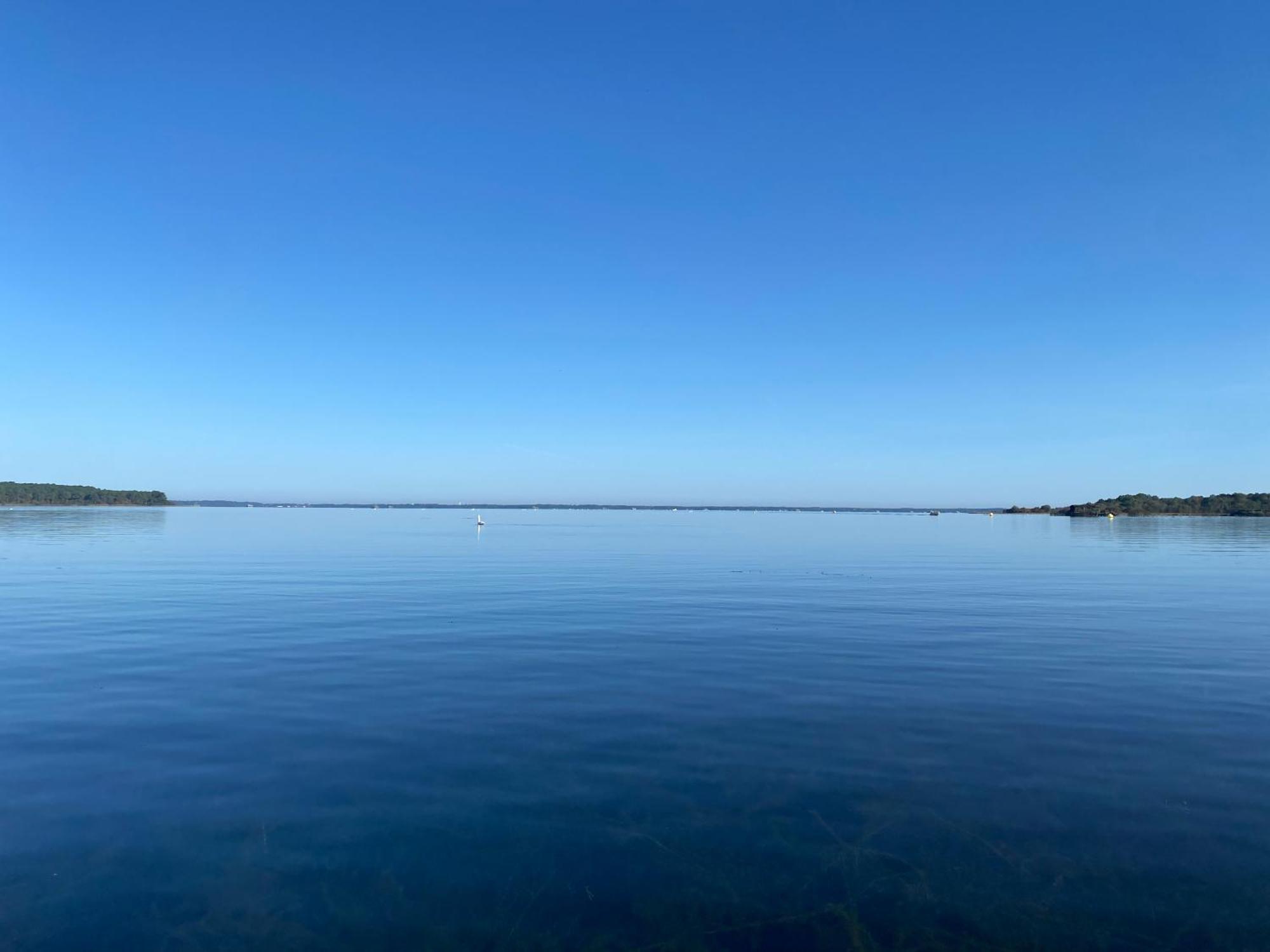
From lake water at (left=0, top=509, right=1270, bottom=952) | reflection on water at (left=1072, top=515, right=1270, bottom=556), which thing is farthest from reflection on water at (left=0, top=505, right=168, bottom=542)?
reflection on water at (left=1072, top=515, right=1270, bottom=556)

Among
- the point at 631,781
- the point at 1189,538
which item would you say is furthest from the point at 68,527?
the point at 1189,538

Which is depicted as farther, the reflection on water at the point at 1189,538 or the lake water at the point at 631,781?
the reflection on water at the point at 1189,538

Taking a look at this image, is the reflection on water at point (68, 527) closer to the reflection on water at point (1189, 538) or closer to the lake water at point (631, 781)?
the lake water at point (631, 781)

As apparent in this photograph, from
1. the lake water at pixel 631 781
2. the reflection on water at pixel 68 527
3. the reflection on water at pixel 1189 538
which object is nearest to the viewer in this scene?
the lake water at pixel 631 781

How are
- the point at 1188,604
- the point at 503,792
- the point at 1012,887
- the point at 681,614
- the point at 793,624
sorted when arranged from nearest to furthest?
the point at 1012,887 < the point at 503,792 < the point at 793,624 < the point at 681,614 < the point at 1188,604

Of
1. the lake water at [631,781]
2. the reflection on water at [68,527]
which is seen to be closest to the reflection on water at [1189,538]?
the lake water at [631,781]

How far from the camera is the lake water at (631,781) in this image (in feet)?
29.0

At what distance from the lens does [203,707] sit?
16.8 m

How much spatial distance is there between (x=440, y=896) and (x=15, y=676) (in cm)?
1701

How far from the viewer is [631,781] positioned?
12.6 metres

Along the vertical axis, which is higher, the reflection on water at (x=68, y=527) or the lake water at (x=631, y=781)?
the reflection on water at (x=68, y=527)

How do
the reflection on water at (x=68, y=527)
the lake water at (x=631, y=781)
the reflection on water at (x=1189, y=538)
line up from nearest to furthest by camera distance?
the lake water at (x=631, y=781), the reflection on water at (x=1189, y=538), the reflection on water at (x=68, y=527)

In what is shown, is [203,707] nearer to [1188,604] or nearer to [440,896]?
[440,896]

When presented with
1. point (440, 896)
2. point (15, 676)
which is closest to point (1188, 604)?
point (440, 896)
